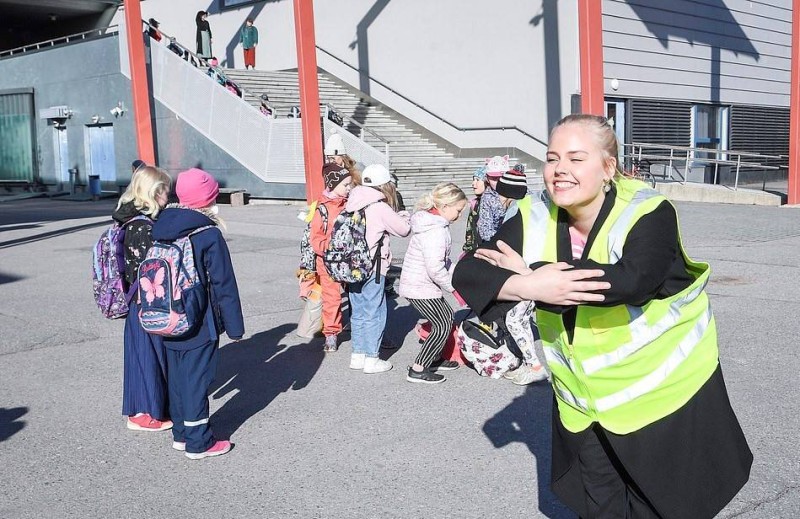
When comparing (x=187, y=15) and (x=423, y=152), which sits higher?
(x=187, y=15)

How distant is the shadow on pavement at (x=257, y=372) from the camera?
5663 millimetres

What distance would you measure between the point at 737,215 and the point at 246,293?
10.7 meters

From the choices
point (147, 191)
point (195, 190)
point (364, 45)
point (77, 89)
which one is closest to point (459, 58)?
point (364, 45)

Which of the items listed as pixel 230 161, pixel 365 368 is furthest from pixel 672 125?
pixel 365 368

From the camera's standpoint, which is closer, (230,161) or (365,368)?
(365,368)

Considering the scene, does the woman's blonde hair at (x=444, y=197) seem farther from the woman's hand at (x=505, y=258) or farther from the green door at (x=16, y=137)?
the green door at (x=16, y=137)

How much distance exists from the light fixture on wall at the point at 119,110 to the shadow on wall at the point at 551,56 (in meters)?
11.7

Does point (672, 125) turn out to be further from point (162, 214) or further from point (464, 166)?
point (162, 214)

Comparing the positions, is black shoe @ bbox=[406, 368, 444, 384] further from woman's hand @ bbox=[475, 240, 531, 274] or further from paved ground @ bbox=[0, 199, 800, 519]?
woman's hand @ bbox=[475, 240, 531, 274]

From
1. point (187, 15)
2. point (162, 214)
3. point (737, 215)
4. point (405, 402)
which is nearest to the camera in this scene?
point (162, 214)

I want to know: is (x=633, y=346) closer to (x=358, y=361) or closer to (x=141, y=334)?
(x=141, y=334)

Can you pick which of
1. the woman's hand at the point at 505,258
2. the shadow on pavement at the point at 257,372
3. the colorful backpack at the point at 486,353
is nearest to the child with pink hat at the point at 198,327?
the shadow on pavement at the point at 257,372

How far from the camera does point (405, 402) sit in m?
5.78

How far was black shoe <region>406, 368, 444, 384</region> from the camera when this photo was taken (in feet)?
20.4
